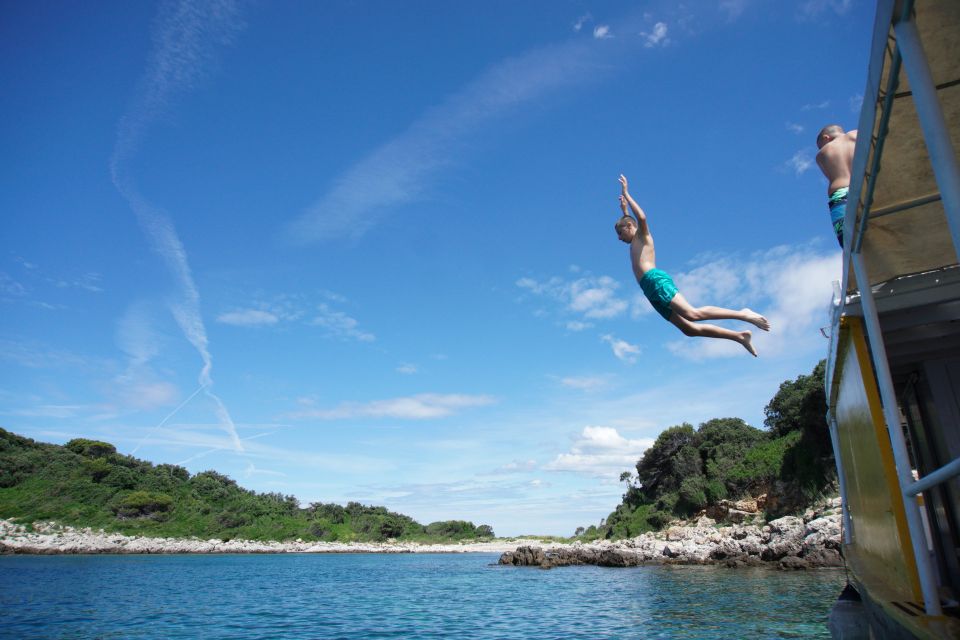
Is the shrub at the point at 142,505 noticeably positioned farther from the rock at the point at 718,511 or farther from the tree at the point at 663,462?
the rock at the point at 718,511

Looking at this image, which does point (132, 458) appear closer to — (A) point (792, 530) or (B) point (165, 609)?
(B) point (165, 609)

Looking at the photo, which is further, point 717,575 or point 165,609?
point 717,575

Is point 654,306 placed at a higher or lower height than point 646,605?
higher

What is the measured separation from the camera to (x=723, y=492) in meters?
41.2

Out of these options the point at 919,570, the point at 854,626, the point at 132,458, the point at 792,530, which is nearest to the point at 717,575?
the point at 792,530

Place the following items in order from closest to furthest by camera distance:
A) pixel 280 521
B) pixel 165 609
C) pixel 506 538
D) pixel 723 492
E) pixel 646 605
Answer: pixel 646 605 → pixel 165 609 → pixel 723 492 → pixel 280 521 → pixel 506 538

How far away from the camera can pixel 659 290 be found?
5367 millimetres

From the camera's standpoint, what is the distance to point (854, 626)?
609 centimetres

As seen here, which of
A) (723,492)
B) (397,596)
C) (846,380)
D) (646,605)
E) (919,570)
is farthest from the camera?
→ (723,492)

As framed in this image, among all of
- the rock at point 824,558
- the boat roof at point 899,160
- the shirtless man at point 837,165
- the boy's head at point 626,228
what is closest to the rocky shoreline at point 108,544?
the rock at point 824,558

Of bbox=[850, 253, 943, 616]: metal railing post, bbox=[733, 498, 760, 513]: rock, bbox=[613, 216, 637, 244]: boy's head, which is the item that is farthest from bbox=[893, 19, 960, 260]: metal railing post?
bbox=[733, 498, 760, 513]: rock

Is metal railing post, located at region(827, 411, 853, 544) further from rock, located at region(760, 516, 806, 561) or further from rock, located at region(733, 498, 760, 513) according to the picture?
rock, located at region(733, 498, 760, 513)

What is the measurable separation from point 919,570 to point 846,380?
98.0 inches

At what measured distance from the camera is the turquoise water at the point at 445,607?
1546cm
